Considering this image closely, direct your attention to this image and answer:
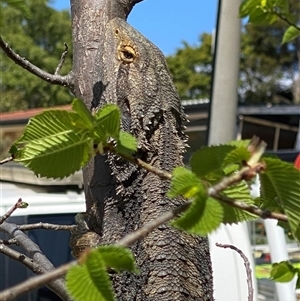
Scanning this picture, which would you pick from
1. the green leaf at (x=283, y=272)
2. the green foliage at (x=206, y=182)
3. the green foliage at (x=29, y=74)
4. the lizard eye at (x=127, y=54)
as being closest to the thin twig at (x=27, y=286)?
the green foliage at (x=206, y=182)

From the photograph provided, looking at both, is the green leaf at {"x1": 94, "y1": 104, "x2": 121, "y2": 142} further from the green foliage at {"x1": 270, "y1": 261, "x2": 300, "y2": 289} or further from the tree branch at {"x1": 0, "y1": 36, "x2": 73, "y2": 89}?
the tree branch at {"x1": 0, "y1": 36, "x2": 73, "y2": 89}

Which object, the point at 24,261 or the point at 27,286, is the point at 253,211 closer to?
the point at 27,286

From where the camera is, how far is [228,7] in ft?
17.7

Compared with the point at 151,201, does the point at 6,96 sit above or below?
above

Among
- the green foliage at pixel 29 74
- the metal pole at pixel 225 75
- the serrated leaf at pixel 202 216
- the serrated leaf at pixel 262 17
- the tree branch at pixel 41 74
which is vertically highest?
the green foliage at pixel 29 74

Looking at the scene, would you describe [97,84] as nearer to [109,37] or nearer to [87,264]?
[109,37]

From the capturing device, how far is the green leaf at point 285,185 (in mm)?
602

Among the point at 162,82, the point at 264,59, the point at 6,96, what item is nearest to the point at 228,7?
the point at 162,82

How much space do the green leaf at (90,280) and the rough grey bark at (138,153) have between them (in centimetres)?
70

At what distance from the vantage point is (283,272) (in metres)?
0.75

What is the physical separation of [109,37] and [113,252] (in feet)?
2.79

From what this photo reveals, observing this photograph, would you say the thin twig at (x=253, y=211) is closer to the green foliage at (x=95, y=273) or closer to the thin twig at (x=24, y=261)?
the green foliage at (x=95, y=273)

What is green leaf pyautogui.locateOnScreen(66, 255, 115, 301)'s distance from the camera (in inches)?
22.4

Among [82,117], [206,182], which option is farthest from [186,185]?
[82,117]
